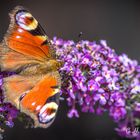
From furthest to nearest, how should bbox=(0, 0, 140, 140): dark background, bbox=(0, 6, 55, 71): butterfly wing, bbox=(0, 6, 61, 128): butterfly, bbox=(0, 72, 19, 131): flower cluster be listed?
bbox=(0, 0, 140, 140): dark background, bbox=(0, 6, 55, 71): butterfly wing, bbox=(0, 72, 19, 131): flower cluster, bbox=(0, 6, 61, 128): butterfly

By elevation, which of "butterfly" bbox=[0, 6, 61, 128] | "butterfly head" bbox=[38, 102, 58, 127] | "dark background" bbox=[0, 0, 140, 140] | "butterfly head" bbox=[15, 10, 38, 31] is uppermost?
"dark background" bbox=[0, 0, 140, 140]

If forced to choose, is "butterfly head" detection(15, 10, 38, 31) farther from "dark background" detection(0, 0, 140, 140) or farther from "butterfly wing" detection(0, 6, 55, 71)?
"dark background" detection(0, 0, 140, 140)

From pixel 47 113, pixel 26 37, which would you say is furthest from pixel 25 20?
pixel 47 113

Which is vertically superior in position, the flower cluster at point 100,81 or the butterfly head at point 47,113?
the flower cluster at point 100,81

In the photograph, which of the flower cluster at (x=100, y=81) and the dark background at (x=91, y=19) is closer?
the flower cluster at (x=100, y=81)

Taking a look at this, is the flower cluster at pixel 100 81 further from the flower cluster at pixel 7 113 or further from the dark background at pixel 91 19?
the dark background at pixel 91 19

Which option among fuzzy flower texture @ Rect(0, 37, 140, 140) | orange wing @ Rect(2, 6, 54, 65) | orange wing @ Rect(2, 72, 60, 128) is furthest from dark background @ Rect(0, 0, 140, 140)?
orange wing @ Rect(2, 72, 60, 128)

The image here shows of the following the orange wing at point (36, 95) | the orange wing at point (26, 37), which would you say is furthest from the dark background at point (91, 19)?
the orange wing at point (36, 95)

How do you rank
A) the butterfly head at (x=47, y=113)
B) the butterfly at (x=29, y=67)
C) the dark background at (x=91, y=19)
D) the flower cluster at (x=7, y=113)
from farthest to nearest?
the dark background at (x=91, y=19)
the flower cluster at (x=7, y=113)
the butterfly at (x=29, y=67)
the butterfly head at (x=47, y=113)
